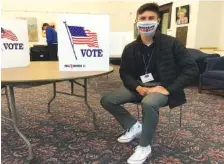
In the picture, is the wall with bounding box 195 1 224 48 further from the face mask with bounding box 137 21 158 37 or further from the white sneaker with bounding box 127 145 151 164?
the white sneaker with bounding box 127 145 151 164

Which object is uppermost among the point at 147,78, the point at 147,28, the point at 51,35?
the point at 147,28

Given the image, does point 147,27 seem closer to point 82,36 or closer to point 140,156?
point 82,36

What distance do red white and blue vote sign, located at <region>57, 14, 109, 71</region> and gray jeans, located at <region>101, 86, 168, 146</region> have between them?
0.30m

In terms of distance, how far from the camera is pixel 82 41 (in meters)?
1.97

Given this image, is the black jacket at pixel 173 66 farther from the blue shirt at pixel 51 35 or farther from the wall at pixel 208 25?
the blue shirt at pixel 51 35

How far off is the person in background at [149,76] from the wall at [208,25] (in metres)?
4.07

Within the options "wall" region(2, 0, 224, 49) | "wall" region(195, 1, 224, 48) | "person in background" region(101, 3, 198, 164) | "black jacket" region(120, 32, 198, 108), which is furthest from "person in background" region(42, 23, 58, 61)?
"black jacket" region(120, 32, 198, 108)

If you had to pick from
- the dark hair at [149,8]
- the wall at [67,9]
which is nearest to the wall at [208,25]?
A: the wall at [67,9]

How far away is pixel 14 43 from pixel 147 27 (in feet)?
3.61

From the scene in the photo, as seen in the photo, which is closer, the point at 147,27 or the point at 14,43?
the point at 147,27

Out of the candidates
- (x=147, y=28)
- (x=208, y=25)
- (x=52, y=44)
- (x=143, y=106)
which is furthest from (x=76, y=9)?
(x=143, y=106)

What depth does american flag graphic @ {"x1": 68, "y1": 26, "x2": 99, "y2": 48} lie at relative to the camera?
1964 millimetres

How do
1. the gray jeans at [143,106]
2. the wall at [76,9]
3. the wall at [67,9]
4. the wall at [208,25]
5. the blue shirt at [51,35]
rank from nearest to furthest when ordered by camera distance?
the gray jeans at [143,106] → the wall at [208,25] → the blue shirt at [51,35] → the wall at [76,9] → the wall at [67,9]

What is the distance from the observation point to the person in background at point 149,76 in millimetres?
1774
